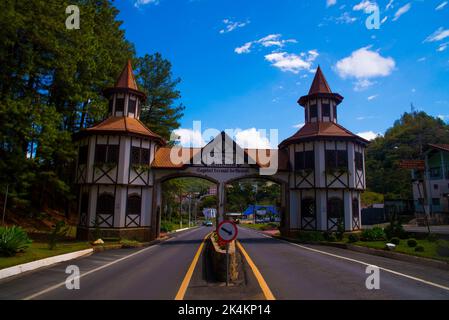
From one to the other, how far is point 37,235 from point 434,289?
855 inches

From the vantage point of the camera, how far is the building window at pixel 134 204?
2320 centimetres

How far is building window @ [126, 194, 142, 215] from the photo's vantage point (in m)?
23.2

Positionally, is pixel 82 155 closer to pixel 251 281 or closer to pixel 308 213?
pixel 308 213

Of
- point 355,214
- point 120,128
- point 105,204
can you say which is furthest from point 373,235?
point 120,128

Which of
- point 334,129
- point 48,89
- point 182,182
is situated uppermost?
point 48,89

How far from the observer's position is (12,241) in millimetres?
11859

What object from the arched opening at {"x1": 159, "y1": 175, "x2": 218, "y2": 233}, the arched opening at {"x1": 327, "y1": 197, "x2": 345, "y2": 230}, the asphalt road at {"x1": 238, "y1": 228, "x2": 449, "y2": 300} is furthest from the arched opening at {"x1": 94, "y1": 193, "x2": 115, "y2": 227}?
the arched opening at {"x1": 159, "y1": 175, "x2": 218, "y2": 233}

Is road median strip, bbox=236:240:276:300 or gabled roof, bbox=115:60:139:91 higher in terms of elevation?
gabled roof, bbox=115:60:139:91

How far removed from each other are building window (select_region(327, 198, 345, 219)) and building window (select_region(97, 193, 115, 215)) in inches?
656

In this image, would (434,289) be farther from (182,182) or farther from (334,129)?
(182,182)

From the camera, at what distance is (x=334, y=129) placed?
1019 inches

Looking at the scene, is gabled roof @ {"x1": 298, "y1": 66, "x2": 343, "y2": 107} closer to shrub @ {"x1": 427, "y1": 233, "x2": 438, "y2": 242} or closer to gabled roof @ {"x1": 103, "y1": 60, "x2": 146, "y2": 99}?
shrub @ {"x1": 427, "y1": 233, "x2": 438, "y2": 242}
